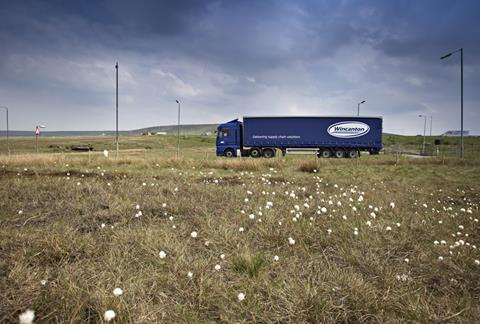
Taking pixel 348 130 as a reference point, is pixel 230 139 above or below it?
below

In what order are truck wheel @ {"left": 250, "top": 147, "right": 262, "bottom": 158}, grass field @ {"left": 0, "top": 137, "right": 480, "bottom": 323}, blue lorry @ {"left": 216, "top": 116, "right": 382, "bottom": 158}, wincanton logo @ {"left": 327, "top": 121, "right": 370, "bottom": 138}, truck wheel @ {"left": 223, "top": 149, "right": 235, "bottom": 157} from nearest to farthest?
grass field @ {"left": 0, "top": 137, "right": 480, "bottom": 323} → blue lorry @ {"left": 216, "top": 116, "right": 382, "bottom": 158} → truck wheel @ {"left": 223, "top": 149, "right": 235, "bottom": 157} → wincanton logo @ {"left": 327, "top": 121, "right": 370, "bottom": 138} → truck wheel @ {"left": 250, "top": 147, "right": 262, "bottom": 158}

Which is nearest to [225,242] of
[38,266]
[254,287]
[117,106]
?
[254,287]

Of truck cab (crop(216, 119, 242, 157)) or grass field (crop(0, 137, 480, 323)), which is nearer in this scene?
grass field (crop(0, 137, 480, 323))

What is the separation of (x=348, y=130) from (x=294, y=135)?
586 cm

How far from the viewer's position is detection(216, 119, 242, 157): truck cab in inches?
1103

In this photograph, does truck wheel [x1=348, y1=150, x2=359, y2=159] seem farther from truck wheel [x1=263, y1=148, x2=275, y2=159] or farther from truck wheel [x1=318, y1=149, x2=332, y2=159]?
truck wheel [x1=263, y1=148, x2=275, y2=159]

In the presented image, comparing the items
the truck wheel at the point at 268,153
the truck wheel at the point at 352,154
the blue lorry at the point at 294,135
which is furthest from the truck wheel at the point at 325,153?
the truck wheel at the point at 268,153

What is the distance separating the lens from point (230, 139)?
92.1ft

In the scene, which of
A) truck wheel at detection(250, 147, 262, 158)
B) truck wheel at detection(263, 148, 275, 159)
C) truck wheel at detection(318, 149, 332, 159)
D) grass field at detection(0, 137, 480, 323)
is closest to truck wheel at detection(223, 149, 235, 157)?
truck wheel at detection(250, 147, 262, 158)

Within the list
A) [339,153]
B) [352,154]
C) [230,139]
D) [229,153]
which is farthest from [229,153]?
[352,154]

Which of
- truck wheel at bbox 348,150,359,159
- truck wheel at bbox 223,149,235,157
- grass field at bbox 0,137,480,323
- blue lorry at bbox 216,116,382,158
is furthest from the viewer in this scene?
truck wheel at bbox 348,150,359,159

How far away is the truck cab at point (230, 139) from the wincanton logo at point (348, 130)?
9949 millimetres

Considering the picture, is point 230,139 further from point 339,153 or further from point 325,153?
point 339,153

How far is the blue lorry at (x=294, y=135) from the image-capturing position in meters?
28.0
